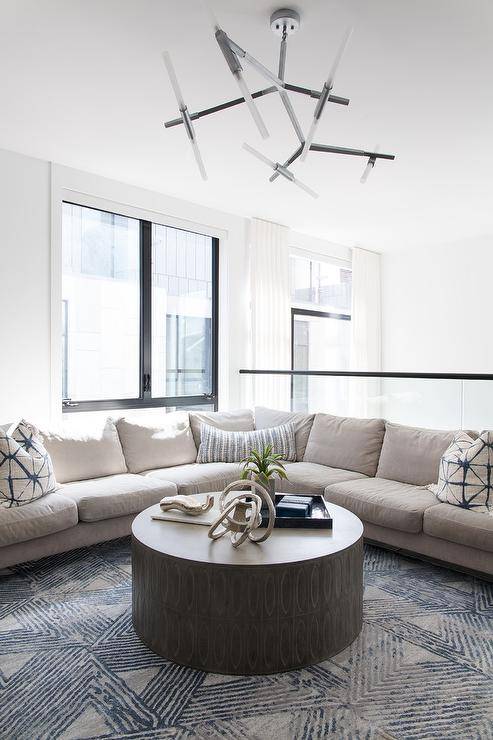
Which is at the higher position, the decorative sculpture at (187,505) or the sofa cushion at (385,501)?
the decorative sculpture at (187,505)

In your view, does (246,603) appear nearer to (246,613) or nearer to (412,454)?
(246,613)

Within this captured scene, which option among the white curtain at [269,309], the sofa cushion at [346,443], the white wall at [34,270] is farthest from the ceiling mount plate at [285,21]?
the white curtain at [269,309]

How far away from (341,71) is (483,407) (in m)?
2.45

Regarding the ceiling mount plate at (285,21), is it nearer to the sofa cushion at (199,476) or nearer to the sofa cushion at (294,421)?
the sofa cushion at (199,476)

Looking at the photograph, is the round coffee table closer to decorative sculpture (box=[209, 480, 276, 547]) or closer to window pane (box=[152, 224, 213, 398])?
decorative sculpture (box=[209, 480, 276, 547])

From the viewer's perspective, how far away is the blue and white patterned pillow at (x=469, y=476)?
285 cm

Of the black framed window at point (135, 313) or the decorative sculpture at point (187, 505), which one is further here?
the black framed window at point (135, 313)

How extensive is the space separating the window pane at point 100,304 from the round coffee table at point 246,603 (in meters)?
2.29

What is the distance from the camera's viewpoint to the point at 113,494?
122 inches

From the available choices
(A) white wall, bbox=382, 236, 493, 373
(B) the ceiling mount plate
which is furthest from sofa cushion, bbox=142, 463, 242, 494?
(A) white wall, bbox=382, 236, 493, 373

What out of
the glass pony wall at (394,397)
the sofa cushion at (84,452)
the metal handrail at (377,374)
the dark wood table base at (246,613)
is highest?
the metal handrail at (377,374)

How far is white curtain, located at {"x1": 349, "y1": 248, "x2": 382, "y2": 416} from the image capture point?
640 centimetres

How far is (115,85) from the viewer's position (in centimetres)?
275

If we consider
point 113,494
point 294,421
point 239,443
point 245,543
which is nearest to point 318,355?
point 294,421
